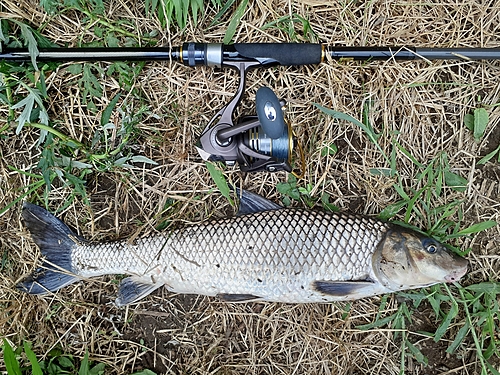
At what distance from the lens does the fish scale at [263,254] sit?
7.63 ft

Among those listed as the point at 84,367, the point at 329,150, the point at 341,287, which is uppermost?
the point at 329,150

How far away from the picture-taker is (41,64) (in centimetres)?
260

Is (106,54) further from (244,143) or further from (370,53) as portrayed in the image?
(370,53)

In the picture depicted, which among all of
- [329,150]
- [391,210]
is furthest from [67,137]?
[391,210]

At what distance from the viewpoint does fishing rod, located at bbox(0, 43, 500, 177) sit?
230 centimetres

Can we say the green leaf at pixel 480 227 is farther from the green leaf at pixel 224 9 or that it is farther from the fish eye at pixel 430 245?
the green leaf at pixel 224 9

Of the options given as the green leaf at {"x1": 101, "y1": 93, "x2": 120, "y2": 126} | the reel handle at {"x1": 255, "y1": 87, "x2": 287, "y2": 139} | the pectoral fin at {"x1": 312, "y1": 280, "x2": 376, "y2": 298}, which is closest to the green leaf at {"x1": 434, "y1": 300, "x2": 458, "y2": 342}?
the pectoral fin at {"x1": 312, "y1": 280, "x2": 376, "y2": 298}

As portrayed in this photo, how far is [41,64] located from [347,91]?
182 cm

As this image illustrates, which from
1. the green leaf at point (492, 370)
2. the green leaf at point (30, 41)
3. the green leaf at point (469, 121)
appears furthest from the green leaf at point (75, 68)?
the green leaf at point (492, 370)

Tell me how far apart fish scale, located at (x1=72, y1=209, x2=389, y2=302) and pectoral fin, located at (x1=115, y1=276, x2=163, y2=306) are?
0.06 metres

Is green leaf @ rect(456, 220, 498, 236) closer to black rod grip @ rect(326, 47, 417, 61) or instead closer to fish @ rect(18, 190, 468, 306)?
fish @ rect(18, 190, 468, 306)

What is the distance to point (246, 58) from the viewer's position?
2.36 m

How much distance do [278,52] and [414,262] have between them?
1327 mm

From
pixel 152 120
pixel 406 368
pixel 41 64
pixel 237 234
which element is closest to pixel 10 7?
pixel 41 64
